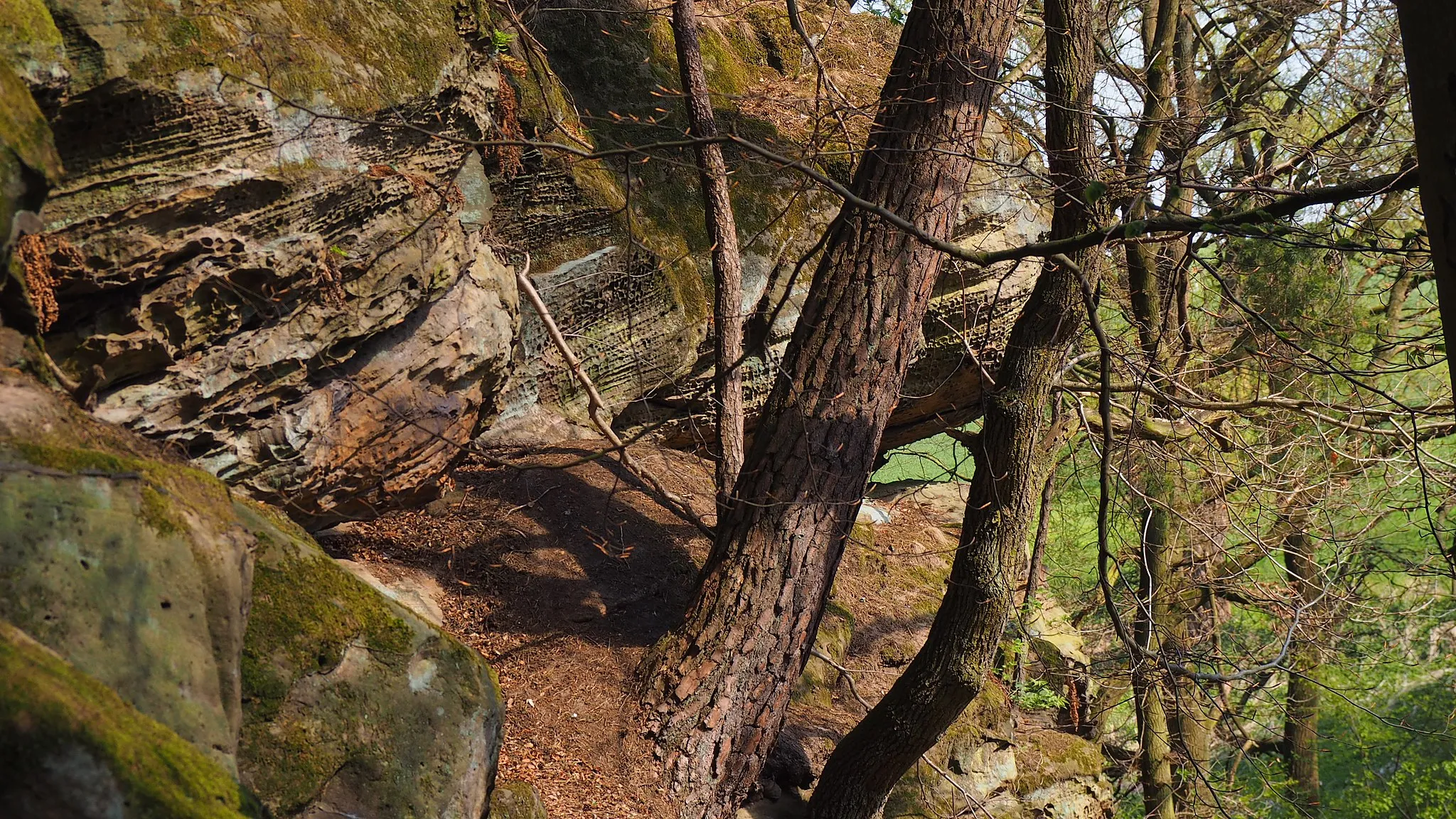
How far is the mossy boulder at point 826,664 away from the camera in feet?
23.2

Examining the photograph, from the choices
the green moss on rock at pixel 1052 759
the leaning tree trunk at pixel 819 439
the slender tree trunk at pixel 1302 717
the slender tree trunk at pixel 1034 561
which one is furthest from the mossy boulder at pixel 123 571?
the slender tree trunk at pixel 1302 717

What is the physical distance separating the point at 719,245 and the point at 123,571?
4.80 m

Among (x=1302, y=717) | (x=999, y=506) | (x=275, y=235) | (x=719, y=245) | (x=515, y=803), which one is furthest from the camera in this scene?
(x=1302, y=717)

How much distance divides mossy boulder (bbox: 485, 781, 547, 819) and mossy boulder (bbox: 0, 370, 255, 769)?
4.64 feet

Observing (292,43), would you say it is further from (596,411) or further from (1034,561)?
(1034,561)

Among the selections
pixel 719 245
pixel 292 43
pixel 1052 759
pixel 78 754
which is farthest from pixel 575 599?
pixel 78 754

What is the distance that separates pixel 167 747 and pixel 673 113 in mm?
7831

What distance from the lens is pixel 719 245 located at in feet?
22.5

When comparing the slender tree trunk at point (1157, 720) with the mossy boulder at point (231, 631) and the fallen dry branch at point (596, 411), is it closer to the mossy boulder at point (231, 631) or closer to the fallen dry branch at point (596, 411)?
the fallen dry branch at point (596, 411)

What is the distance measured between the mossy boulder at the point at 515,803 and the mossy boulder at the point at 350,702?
0.39 m

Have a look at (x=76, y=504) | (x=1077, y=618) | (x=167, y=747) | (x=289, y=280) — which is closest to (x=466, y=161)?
Result: (x=289, y=280)

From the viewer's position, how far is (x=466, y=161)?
6074mm

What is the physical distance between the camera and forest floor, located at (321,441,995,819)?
4.98m

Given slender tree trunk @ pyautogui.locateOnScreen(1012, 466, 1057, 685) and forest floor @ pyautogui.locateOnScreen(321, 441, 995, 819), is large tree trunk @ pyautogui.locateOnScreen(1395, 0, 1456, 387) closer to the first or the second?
forest floor @ pyautogui.locateOnScreen(321, 441, 995, 819)
